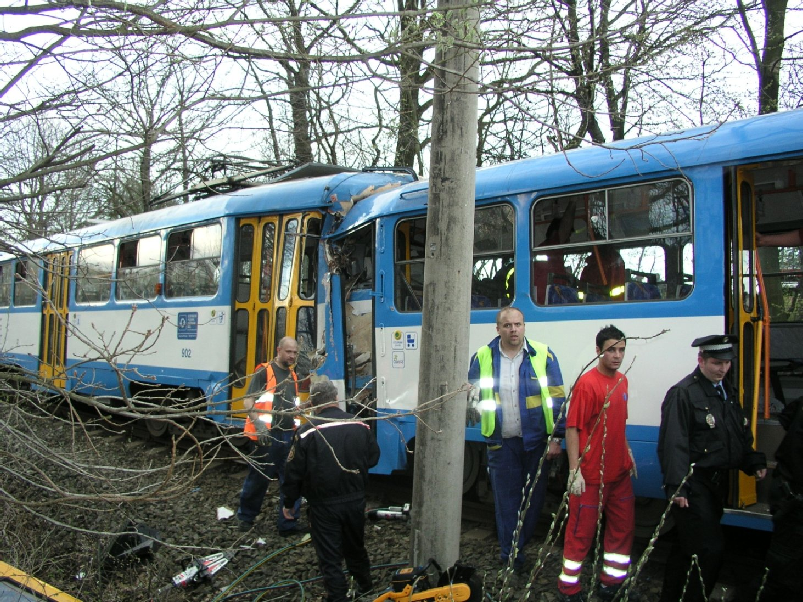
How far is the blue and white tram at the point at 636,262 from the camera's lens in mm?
4488

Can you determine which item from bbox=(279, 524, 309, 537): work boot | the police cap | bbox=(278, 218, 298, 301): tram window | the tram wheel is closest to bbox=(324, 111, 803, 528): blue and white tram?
the police cap

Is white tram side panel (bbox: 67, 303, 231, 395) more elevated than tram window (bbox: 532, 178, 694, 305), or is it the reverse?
tram window (bbox: 532, 178, 694, 305)

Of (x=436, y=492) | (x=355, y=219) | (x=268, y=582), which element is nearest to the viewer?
(x=436, y=492)

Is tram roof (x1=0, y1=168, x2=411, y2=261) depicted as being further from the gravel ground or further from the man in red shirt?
the man in red shirt

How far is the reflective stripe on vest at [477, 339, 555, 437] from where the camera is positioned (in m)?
4.64

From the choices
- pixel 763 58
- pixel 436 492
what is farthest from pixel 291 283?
pixel 763 58

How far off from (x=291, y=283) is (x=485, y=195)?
103 inches

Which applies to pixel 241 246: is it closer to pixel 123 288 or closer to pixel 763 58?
pixel 123 288

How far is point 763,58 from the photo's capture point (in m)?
11.5

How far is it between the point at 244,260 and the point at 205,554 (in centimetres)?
353

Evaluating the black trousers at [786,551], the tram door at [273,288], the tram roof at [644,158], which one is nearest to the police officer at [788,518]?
the black trousers at [786,551]

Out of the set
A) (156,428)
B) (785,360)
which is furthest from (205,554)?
(785,360)

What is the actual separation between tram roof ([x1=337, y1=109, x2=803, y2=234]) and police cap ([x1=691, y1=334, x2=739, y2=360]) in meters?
1.15

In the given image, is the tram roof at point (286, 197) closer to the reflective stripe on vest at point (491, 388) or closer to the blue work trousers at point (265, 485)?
the blue work trousers at point (265, 485)
